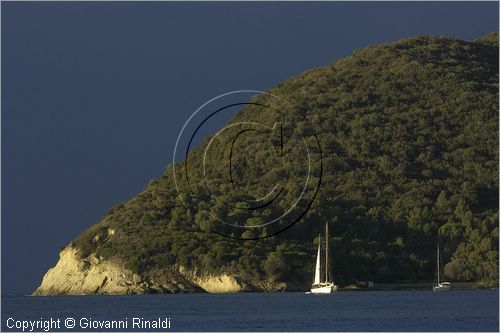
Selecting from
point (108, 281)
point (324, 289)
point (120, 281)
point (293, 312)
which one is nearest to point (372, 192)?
point (324, 289)

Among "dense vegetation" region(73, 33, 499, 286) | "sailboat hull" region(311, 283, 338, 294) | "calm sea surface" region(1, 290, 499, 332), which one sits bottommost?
"calm sea surface" region(1, 290, 499, 332)

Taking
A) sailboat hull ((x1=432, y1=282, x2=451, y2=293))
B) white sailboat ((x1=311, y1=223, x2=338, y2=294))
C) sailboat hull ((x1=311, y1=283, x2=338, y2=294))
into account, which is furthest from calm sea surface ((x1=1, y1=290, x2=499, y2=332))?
sailboat hull ((x1=432, y1=282, x2=451, y2=293))

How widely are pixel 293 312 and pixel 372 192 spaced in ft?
157

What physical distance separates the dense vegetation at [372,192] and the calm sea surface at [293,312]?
1041 cm

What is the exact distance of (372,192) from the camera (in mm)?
113188

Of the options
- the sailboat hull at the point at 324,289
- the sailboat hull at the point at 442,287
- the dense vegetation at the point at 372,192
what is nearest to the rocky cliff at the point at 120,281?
the dense vegetation at the point at 372,192

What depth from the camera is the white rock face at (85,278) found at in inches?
4114

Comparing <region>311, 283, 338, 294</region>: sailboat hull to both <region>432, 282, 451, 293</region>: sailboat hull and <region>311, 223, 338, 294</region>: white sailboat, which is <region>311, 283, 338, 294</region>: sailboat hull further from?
<region>432, 282, 451, 293</region>: sailboat hull

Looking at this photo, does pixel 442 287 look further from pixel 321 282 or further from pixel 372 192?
pixel 372 192

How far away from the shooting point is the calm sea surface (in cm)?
5619

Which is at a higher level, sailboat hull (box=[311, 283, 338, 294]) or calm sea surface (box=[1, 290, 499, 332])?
sailboat hull (box=[311, 283, 338, 294])

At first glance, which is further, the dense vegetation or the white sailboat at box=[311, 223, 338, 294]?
the dense vegetation

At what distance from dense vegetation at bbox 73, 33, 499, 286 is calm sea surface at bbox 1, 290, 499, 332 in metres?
10.4

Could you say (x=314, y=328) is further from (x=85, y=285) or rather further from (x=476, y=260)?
(x=85, y=285)
